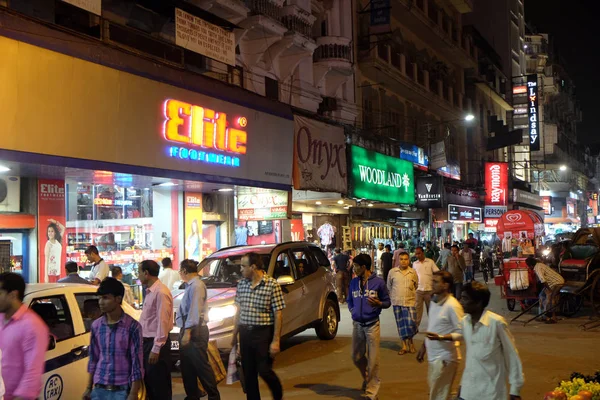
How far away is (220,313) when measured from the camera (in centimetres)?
1030

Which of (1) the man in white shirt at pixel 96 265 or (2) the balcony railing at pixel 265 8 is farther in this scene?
(2) the balcony railing at pixel 265 8

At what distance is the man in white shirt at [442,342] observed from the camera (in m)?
6.03

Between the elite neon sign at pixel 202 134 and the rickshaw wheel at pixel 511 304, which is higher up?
the elite neon sign at pixel 202 134

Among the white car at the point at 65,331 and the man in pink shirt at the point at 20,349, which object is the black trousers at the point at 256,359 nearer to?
the white car at the point at 65,331

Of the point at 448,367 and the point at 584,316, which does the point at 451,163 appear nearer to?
the point at 584,316

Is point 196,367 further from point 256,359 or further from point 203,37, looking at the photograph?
point 203,37

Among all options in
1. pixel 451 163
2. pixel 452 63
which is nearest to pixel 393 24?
pixel 451 163

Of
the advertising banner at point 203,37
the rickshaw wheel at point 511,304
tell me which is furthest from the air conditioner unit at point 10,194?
the rickshaw wheel at point 511,304

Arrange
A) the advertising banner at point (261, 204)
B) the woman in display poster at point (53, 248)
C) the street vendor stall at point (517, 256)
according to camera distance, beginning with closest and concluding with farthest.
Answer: the woman in display poster at point (53, 248)
the street vendor stall at point (517, 256)
the advertising banner at point (261, 204)

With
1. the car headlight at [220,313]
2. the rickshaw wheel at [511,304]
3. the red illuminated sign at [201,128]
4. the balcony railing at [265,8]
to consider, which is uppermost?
the balcony railing at [265,8]

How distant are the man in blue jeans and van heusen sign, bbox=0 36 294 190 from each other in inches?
224

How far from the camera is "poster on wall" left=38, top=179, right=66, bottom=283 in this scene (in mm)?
12391

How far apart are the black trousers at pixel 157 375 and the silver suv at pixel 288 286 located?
9.82 ft

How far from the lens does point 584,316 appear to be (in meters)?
16.1
